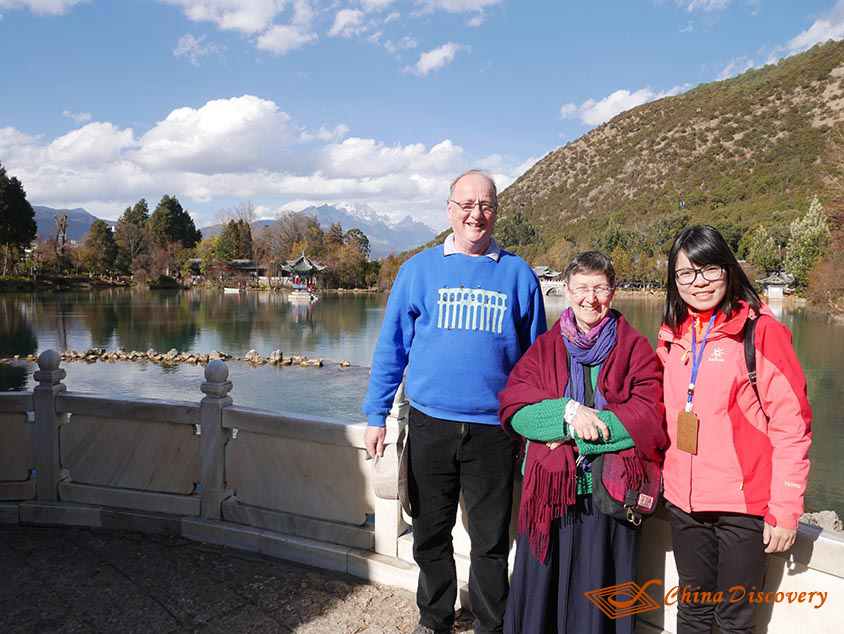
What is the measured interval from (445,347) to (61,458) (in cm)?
264

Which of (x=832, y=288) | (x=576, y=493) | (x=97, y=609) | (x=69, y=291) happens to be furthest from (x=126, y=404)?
(x=69, y=291)

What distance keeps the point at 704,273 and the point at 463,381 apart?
0.91m

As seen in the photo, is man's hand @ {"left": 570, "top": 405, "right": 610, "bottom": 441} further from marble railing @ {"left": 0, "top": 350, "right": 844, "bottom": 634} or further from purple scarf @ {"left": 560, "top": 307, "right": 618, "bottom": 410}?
marble railing @ {"left": 0, "top": 350, "right": 844, "bottom": 634}

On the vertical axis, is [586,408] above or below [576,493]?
above

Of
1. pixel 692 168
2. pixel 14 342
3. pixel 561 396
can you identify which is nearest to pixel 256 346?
pixel 14 342

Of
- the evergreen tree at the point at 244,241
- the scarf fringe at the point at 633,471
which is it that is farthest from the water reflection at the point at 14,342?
the evergreen tree at the point at 244,241

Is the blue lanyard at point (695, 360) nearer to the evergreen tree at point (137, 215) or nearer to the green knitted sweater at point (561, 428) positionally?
the green knitted sweater at point (561, 428)

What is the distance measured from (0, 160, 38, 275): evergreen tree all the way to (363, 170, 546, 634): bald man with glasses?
1991 inches

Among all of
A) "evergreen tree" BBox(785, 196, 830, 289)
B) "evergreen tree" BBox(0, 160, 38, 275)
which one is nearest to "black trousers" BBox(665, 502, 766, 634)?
"evergreen tree" BBox(785, 196, 830, 289)

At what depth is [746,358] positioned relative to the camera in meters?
1.79

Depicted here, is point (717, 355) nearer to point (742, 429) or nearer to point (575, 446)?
point (742, 429)

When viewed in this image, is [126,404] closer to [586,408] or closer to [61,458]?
[61,458]

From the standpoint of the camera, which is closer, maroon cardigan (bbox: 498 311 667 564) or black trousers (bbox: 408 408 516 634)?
maroon cardigan (bbox: 498 311 667 564)

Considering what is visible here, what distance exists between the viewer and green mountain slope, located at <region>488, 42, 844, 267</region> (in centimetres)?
6600
